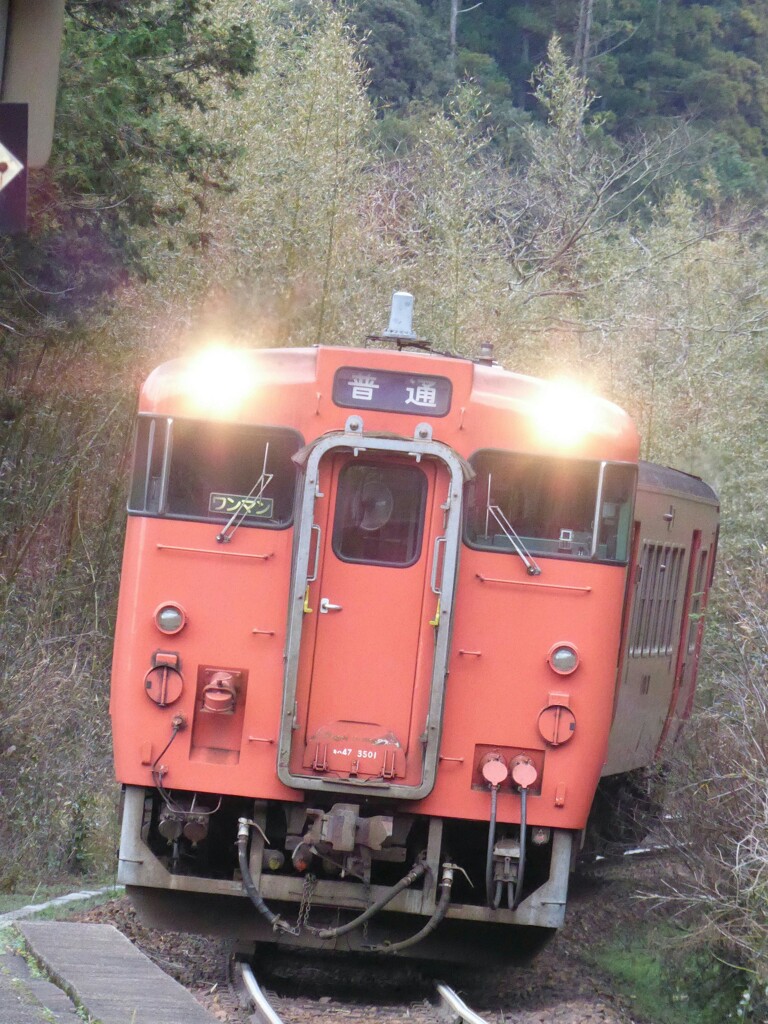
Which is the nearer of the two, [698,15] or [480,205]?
[480,205]

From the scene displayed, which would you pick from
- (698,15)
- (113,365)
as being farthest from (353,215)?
(698,15)

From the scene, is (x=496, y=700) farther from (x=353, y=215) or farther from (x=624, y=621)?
(x=353, y=215)

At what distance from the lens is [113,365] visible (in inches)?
665

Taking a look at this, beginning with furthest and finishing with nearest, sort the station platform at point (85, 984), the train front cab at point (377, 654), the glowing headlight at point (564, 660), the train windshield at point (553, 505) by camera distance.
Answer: the train windshield at point (553, 505), the glowing headlight at point (564, 660), the train front cab at point (377, 654), the station platform at point (85, 984)

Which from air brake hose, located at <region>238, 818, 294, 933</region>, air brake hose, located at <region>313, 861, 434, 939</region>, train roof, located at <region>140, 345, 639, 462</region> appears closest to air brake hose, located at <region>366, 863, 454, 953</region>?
air brake hose, located at <region>313, 861, 434, 939</region>

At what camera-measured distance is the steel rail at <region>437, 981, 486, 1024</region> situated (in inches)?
288

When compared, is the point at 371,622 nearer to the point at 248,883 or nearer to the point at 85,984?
the point at 248,883

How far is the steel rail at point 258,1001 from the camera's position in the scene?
275 inches

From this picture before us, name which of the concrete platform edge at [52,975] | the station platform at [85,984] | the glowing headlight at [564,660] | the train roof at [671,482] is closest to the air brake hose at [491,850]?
the glowing headlight at [564,660]

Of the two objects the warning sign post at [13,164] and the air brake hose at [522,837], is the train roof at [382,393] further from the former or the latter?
the warning sign post at [13,164]

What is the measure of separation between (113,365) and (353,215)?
373cm

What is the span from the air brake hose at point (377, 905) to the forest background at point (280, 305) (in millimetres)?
1546

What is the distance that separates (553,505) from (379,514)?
35.5 inches

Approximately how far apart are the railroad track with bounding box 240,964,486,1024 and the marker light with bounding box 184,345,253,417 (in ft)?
9.28
